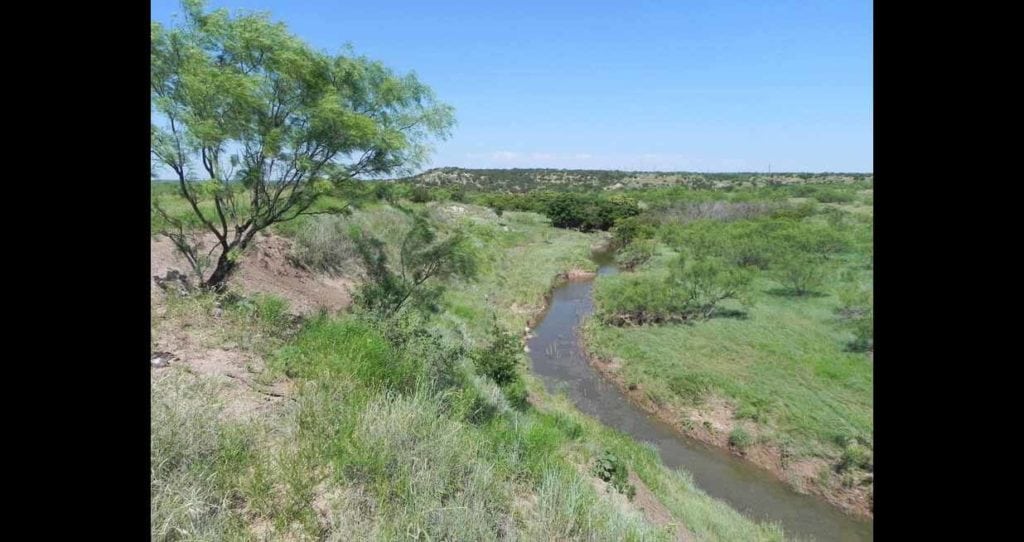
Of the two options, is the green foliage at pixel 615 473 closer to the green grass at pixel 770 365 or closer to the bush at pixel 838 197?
the green grass at pixel 770 365

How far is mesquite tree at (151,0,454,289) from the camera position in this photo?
686 cm

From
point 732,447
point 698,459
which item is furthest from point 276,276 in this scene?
point 732,447

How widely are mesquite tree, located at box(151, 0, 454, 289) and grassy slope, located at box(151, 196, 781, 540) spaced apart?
1.91m

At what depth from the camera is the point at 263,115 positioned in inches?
295

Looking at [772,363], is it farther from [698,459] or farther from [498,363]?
[498,363]

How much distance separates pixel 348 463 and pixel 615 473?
181 inches

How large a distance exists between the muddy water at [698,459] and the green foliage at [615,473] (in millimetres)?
2774

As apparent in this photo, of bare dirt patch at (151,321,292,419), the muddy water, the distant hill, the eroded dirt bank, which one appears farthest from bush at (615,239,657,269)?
the distant hill

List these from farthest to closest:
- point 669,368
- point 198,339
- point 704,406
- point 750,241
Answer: point 750,241 → point 669,368 → point 704,406 → point 198,339

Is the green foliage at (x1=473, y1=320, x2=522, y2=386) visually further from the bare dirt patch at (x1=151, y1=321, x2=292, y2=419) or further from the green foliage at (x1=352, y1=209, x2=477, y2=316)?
the bare dirt patch at (x1=151, y1=321, x2=292, y2=419)
